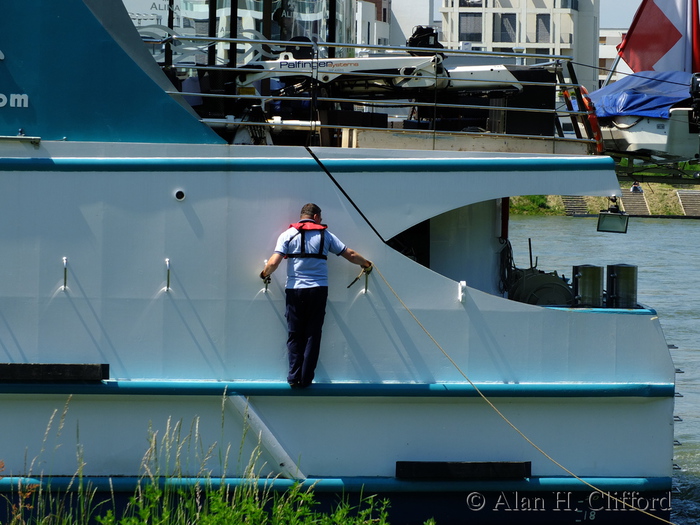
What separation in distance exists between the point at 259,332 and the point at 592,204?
35319 millimetres

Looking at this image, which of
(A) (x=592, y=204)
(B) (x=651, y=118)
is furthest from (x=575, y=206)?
(B) (x=651, y=118)

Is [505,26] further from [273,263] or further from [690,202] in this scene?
[273,263]

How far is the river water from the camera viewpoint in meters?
10.3

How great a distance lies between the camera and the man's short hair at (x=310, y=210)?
6188 mm

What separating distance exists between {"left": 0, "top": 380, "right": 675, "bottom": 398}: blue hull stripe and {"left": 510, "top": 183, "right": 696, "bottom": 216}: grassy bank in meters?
33.1

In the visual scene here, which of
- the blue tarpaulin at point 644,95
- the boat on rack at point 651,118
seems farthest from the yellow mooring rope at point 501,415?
the blue tarpaulin at point 644,95

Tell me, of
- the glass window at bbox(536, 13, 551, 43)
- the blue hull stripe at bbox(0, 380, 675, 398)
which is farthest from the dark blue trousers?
the glass window at bbox(536, 13, 551, 43)

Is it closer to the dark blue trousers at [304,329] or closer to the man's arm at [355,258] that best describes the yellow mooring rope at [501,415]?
the man's arm at [355,258]

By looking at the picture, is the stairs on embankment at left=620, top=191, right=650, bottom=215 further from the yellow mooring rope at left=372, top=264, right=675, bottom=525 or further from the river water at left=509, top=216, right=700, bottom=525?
the yellow mooring rope at left=372, top=264, right=675, bottom=525

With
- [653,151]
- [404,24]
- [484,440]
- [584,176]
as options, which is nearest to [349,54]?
[653,151]

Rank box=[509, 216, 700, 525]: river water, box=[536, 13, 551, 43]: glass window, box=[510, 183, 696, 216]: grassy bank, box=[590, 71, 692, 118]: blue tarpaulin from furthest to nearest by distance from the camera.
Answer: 1. box=[536, 13, 551, 43]: glass window
2. box=[510, 183, 696, 216]: grassy bank
3. box=[509, 216, 700, 525]: river water
4. box=[590, 71, 692, 118]: blue tarpaulin

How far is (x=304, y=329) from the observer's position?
6.29m

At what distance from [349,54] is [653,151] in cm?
289

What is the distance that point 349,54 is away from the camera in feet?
30.6
